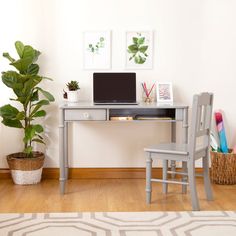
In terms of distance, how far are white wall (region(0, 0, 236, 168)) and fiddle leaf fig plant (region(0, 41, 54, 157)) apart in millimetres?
215

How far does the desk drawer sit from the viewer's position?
3.96m

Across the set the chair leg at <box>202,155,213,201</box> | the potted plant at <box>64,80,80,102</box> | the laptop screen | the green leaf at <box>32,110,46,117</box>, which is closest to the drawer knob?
the laptop screen

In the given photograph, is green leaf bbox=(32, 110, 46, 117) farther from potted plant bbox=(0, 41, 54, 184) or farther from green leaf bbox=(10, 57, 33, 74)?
green leaf bbox=(10, 57, 33, 74)

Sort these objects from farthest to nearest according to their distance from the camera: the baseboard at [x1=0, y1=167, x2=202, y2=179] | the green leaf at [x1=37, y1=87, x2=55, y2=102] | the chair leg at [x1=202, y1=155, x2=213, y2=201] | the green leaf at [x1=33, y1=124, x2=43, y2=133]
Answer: the baseboard at [x1=0, y1=167, x2=202, y2=179] → the green leaf at [x1=33, y1=124, x2=43, y2=133] → the green leaf at [x1=37, y1=87, x2=55, y2=102] → the chair leg at [x1=202, y1=155, x2=213, y2=201]

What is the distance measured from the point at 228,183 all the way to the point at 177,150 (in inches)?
40.5

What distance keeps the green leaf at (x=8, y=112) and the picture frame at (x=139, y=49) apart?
111cm

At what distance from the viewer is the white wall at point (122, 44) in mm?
4441

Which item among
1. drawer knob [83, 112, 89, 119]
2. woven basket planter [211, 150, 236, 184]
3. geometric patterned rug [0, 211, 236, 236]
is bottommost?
geometric patterned rug [0, 211, 236, 236]

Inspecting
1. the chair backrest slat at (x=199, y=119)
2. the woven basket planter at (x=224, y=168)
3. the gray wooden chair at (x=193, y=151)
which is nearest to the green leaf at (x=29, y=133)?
the gray wooden chair at (x=193, y=151)

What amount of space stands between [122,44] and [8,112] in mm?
1219

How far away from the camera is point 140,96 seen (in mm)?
4500

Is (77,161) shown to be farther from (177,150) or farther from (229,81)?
(229,81)

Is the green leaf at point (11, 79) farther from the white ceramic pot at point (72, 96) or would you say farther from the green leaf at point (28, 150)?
the green leaf at point (28, 150)

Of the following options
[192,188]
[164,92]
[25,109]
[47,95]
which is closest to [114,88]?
[164,92]
